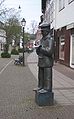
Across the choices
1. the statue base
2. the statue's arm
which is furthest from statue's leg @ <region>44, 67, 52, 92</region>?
the statue's arm

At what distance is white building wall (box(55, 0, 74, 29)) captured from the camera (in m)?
25.8

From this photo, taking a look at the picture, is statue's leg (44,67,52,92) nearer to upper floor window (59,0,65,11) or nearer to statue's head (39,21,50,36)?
statue's head (39,21,50,36)

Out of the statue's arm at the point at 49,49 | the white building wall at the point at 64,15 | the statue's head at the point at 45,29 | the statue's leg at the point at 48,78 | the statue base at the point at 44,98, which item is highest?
the white building wall at the point at 64,15

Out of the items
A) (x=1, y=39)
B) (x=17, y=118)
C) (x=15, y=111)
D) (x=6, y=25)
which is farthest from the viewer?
(x=1, y=39)

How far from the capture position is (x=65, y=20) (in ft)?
94.8

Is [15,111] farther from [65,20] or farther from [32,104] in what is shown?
[65,20]

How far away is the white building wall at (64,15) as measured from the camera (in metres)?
25.8

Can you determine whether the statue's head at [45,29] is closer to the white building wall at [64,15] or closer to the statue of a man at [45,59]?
the statue of a man at [45,59]

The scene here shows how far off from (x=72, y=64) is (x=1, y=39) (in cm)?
7433

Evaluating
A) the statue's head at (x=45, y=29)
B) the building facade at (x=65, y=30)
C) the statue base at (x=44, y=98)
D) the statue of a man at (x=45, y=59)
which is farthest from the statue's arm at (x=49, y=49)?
the building facade at (x=65, y=30)

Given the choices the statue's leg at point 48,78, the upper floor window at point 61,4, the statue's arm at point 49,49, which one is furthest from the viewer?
the upper floor window at point 61,4

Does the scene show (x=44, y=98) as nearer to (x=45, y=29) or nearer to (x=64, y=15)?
(x=45, y=29)

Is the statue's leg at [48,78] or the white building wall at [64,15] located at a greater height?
the white building wall at [64,15]

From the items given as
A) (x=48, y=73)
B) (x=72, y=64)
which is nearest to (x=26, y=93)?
(x=48, y=73)
